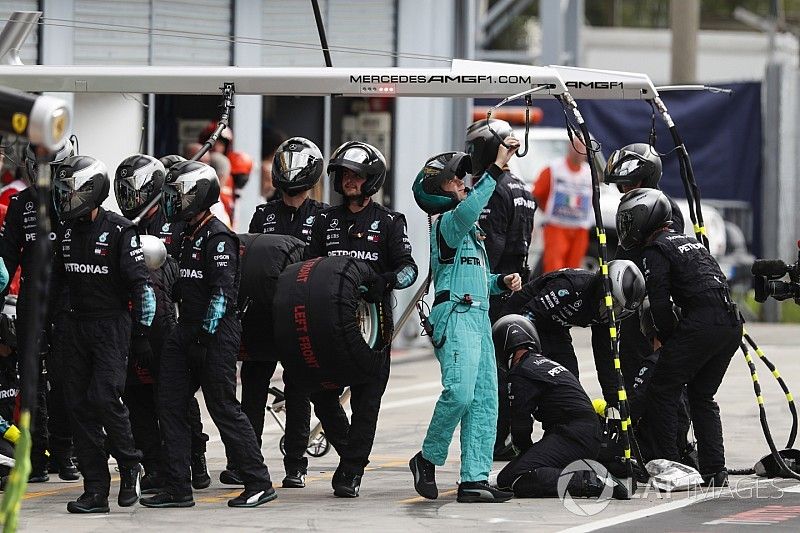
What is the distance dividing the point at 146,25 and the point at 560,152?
7869mm

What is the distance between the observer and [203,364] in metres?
9.64

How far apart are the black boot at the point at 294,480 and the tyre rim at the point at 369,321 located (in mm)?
1123

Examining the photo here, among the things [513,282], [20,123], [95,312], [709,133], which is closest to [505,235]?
[513,282]

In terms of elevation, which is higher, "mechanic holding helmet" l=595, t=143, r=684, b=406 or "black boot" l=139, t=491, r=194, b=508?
"mechanic holding helmet" l=595, t=143, r=684, b=406

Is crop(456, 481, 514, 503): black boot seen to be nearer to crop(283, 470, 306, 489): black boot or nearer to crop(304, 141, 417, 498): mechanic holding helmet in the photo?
crop(304, 141, 417, 498): mechanic holding helmet

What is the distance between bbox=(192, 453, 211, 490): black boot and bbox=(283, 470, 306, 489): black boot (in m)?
0.50

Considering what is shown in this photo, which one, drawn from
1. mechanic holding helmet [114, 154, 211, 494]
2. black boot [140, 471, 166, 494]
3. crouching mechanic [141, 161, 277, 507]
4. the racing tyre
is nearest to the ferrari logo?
crouching mechanic [141, 161, 277, 507]

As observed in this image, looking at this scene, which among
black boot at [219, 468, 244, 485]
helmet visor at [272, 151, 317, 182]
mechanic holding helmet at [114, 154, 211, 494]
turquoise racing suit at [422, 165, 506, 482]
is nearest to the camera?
turquoise racing suit at [422, 165, 506, 482]

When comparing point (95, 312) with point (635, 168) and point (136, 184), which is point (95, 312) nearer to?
point (136, 184)

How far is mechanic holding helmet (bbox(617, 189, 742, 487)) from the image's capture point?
1017cm

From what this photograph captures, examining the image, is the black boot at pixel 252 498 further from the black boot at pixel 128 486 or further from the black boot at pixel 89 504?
the black boot at pixel 89 504

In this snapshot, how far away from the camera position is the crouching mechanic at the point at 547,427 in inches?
387

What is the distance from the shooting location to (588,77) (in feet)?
35.1

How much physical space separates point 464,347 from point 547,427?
3.11ft
